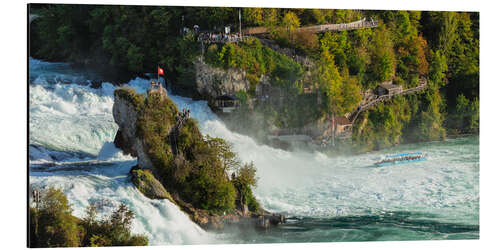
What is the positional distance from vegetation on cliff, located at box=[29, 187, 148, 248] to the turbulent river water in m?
0.23

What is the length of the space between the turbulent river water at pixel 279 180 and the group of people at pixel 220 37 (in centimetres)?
123

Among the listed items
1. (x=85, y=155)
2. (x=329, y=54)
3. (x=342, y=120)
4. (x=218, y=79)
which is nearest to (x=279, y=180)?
(x=342, y=120)

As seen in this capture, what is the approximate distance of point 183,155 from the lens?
34.2 feet

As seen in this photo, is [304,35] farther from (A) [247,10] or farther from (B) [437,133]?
(B) [437,133]

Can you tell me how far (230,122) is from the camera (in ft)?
38.5

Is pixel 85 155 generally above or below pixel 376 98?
below

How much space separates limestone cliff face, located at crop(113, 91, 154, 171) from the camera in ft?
33.7

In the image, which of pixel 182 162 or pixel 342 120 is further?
pixel 342 120

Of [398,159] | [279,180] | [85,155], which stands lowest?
[279,180]

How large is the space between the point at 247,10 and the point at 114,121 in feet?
10.4

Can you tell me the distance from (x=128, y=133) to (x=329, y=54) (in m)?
4.29

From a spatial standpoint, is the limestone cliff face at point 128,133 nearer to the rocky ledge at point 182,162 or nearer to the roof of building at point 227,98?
the rocky ledge at point 182,162

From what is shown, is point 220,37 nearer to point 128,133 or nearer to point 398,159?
point 128,133

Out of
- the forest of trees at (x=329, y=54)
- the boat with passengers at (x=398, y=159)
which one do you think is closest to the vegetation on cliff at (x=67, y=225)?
the forest of trees at (x=329, y=54)
